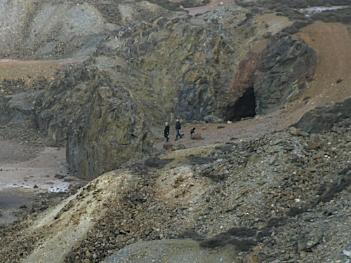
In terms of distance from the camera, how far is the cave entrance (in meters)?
47.8

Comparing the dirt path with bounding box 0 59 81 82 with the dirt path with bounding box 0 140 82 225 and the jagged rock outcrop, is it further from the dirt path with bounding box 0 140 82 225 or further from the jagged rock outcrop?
the jagged rock outcrop

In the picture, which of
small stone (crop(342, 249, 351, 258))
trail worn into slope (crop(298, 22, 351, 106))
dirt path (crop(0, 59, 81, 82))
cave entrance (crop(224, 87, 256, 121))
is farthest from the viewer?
dirt path (crop(0, 59, 81, 82))

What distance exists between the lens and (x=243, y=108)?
159 feet

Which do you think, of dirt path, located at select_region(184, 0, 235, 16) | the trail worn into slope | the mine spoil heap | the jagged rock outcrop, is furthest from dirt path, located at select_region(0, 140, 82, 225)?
dirt path, located at select_region(184, 0, 235, 16)

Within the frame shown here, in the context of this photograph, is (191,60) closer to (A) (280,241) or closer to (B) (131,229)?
(B) (131,229)

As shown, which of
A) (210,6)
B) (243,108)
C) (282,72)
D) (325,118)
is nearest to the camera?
(325,118)

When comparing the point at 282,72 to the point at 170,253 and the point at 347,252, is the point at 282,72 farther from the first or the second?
the point at 347,252

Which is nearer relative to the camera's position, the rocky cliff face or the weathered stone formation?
the rocky cliff face

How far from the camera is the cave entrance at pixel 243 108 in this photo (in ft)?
157

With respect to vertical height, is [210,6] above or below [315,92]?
above

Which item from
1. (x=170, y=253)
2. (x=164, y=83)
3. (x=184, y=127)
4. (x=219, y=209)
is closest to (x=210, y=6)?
(x=164, y=83)

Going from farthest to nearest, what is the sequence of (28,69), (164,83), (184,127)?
(28,69), (164,83), (184,127)

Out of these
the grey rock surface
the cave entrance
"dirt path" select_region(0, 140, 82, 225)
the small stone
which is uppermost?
the small stone

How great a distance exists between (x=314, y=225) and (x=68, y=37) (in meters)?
59.7
